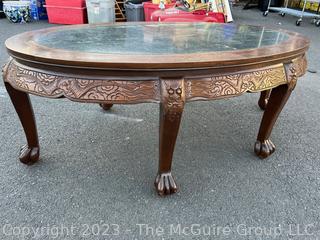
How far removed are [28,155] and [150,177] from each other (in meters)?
0.51

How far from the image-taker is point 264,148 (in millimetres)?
1290

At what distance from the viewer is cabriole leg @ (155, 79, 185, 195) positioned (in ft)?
2.75

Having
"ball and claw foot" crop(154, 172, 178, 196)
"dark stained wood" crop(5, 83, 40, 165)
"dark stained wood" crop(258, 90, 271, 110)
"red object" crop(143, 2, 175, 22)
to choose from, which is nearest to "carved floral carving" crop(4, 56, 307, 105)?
"dark stained wood" crop(5, 83, 40, 165)

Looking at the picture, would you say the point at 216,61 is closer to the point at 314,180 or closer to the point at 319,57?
the point at 314,180

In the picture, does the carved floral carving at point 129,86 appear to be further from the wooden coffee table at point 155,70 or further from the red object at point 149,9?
the red object at point 149,9

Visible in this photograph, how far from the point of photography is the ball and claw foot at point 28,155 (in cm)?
120

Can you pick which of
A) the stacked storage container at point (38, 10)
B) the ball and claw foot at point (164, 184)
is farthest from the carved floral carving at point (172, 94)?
the stacked storage container at point (38, 10)

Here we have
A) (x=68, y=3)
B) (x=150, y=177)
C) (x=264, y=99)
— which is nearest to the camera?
(x=150, y=177)

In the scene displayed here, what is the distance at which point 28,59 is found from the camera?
843 millimetres

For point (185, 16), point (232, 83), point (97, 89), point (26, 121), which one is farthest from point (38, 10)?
point (232, 83)

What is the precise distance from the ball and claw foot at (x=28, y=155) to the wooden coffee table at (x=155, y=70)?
0.24 ft

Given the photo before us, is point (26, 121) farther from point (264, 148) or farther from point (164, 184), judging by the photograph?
point (264, 148)

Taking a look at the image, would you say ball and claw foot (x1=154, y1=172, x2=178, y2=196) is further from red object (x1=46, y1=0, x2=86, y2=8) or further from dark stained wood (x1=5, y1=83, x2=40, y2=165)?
red object (x1=46, y1=0, x2=86, y2=8)

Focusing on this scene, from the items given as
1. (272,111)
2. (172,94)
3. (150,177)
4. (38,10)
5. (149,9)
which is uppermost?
(172,94)
